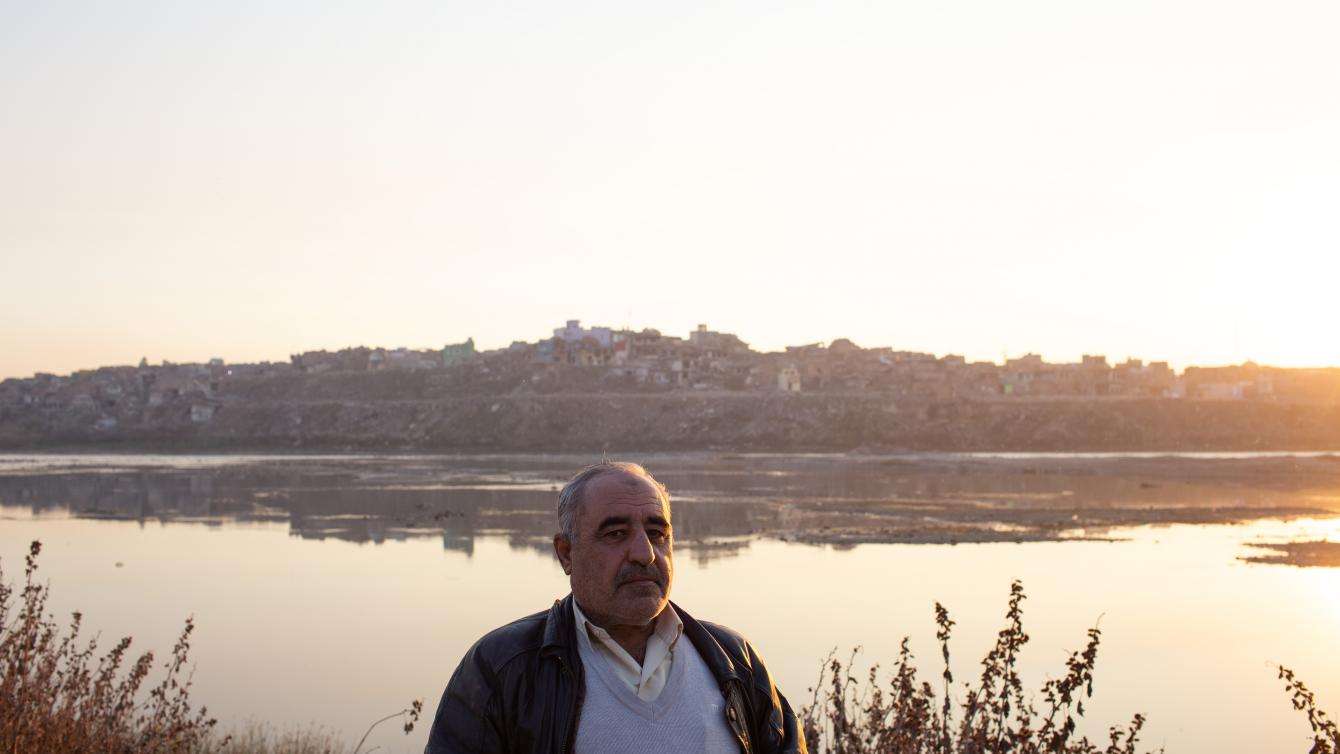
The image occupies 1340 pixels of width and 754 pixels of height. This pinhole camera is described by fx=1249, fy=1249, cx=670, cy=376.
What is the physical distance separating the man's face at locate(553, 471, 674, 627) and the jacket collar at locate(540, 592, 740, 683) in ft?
0.16

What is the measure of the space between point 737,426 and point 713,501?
45869mm

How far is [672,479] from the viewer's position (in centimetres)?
4228

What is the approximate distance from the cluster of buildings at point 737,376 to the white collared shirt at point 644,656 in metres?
80.4

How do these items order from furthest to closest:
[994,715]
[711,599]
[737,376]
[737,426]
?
[737,376] < [737,426] < [711,599] < [994,715]

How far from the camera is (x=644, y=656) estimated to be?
2.75 metres

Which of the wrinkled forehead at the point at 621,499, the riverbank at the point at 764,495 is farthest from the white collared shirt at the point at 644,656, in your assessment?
the riverbank at the point at 764,495

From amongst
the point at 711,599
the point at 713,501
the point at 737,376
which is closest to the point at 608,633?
the point at 711,599

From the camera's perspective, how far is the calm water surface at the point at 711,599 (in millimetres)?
10406

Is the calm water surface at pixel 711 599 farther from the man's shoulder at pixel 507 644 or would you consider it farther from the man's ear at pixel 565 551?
the man's shoulder at pixel 507 644

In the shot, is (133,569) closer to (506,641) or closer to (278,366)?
(506,641)

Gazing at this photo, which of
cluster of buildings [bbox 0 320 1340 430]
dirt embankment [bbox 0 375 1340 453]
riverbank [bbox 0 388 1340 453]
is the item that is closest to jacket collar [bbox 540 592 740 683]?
riverbank [bbox 0 388 1340 453]

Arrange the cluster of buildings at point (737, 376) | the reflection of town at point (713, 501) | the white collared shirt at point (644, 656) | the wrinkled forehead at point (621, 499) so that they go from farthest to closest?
1. the cluster of buildings at point (737, 376)
2. the reflection of town at point (713, 501)
3. the wrinkled forehead at point (621, 499)
4. the white collared shirt at point (644, 656)

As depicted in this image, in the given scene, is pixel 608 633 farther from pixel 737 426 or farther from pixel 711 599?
pixel 737 426

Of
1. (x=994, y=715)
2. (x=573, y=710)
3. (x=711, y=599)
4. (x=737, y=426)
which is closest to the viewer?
A: (x=573, y=710)
